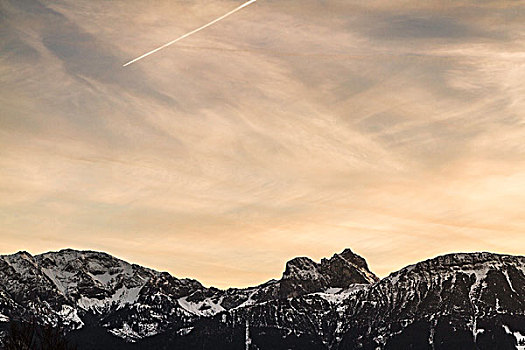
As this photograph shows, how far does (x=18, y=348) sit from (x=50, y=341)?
2526 mm

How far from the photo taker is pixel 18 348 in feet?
205

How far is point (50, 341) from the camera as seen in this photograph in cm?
6284
